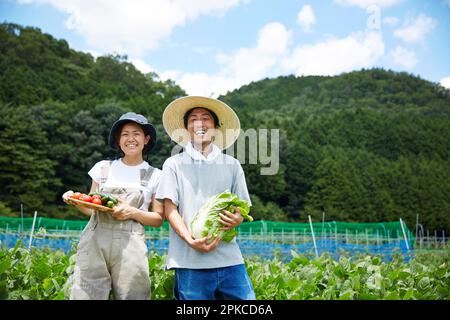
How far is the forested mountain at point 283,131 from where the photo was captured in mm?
30000

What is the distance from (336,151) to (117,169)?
42.3 metres

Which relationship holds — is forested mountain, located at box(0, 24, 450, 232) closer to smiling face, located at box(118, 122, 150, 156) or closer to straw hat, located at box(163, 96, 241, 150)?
straw hat, located at box(163, 96, 241, 150)

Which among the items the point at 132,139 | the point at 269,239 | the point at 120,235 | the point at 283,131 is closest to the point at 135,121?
the point at 132,139

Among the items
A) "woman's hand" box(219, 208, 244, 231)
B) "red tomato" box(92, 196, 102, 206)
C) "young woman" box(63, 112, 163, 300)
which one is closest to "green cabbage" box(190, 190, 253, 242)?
"woman's hand" box(219, 208, 244, 231)

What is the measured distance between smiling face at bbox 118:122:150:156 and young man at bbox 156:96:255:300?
0.70 feet

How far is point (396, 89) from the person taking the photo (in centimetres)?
5347

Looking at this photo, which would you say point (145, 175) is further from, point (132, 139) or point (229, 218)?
point (229, 218)

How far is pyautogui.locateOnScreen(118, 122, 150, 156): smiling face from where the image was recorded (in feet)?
8.72

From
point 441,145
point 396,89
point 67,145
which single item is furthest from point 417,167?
point 67,145

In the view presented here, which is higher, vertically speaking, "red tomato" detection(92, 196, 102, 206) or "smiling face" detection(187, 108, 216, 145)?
"smiling face" detection(187, 108, 216, 145)

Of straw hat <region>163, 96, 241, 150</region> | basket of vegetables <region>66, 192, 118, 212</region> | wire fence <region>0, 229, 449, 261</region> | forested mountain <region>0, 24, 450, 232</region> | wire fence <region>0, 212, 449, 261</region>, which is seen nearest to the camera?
basket of vegetables <region>66, 192, 118, 212</region>

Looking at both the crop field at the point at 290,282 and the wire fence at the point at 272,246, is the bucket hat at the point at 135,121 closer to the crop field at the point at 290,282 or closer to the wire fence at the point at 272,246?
the crop field at the point at 290,282
